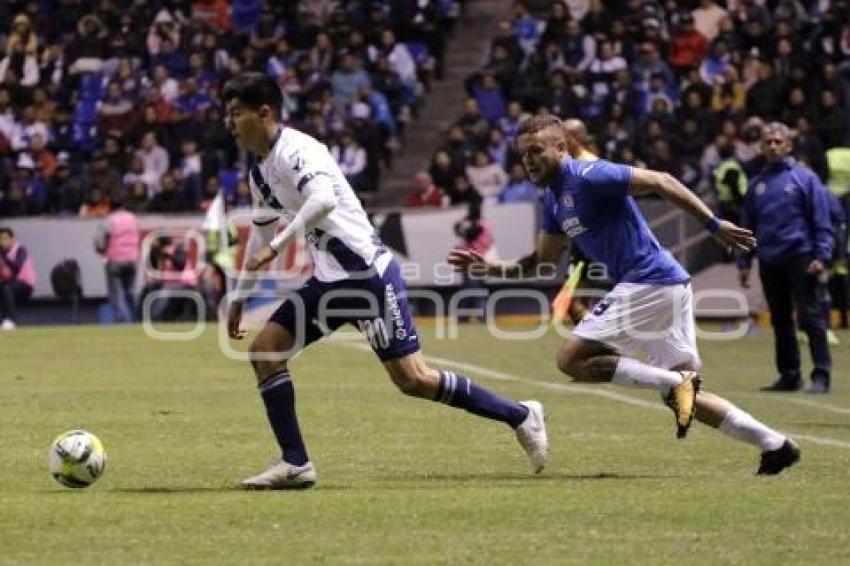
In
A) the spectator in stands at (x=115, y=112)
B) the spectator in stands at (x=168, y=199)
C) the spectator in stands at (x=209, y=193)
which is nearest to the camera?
the spectator in stands at (x=209, y=193)

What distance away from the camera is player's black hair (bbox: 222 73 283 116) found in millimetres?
10703

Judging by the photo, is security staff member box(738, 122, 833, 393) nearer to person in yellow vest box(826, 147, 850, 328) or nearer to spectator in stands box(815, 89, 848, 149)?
person in yellow vest box(826, 147, 850, 328)

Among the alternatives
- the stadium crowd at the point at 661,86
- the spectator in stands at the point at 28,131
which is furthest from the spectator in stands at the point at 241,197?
the spectator in stands at the point at 28,131

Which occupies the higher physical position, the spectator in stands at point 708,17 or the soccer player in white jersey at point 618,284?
the soccer player in white jersey at point 618,284

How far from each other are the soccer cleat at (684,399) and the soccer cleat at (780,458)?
0.50 m

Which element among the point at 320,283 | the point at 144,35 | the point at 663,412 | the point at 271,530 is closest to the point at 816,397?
the point at 663,412

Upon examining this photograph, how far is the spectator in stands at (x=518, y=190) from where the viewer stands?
98.6 feet

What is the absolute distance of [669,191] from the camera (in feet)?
35.3

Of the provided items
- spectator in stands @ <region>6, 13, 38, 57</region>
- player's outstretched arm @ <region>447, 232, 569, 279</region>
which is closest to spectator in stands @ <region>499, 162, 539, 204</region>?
spectator in stands @ <region>6, 13, 38, 57</region>

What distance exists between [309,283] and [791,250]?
7.65 meters

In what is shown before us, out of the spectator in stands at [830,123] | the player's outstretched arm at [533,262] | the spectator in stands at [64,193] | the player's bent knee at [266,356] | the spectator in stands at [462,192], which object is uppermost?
the player's outstretched arm at [533,262]

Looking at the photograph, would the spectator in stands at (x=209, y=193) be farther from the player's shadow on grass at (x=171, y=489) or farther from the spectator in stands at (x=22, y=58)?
the player's shadow on grass at (x=171, y=489)

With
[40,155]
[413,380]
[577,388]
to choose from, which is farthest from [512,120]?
[413,380]

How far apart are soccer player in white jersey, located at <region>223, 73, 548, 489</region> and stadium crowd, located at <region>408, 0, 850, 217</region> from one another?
54.0 feet
